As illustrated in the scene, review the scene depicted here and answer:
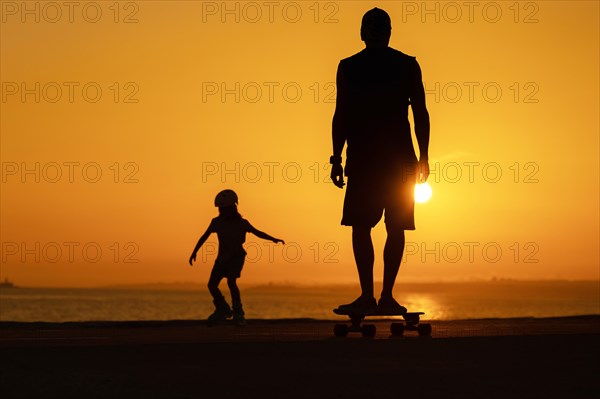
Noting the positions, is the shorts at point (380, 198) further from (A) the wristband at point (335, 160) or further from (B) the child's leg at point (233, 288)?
(B) the child's leg at point (233, 288)

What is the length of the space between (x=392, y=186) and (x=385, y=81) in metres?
1.20

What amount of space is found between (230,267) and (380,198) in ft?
22.4

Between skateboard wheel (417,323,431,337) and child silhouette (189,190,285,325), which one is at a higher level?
child silhouette (189,190,285,325)

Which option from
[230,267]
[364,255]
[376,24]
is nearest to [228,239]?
[230,267]

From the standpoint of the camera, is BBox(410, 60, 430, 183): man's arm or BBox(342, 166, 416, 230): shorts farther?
BBox(410, 60, 430, 183): man's arm

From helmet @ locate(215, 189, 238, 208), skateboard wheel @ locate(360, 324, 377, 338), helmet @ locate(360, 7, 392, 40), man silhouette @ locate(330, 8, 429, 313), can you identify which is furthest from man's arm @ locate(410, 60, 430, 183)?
helmet @ locate(215, 189, 238, 208)

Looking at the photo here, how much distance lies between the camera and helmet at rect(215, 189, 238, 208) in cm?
2006

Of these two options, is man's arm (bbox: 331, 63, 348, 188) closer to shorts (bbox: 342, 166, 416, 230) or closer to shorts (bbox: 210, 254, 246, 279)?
shorts (bbox: 342, 166, 416, 230)

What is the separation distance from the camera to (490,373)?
9945 millimetres

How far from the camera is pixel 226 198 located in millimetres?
20094

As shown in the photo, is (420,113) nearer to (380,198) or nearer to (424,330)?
(380,198)

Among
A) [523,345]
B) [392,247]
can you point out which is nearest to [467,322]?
[392,247]

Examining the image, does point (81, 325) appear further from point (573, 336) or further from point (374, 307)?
point (573, 336)

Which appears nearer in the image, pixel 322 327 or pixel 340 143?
pixel 340 143
